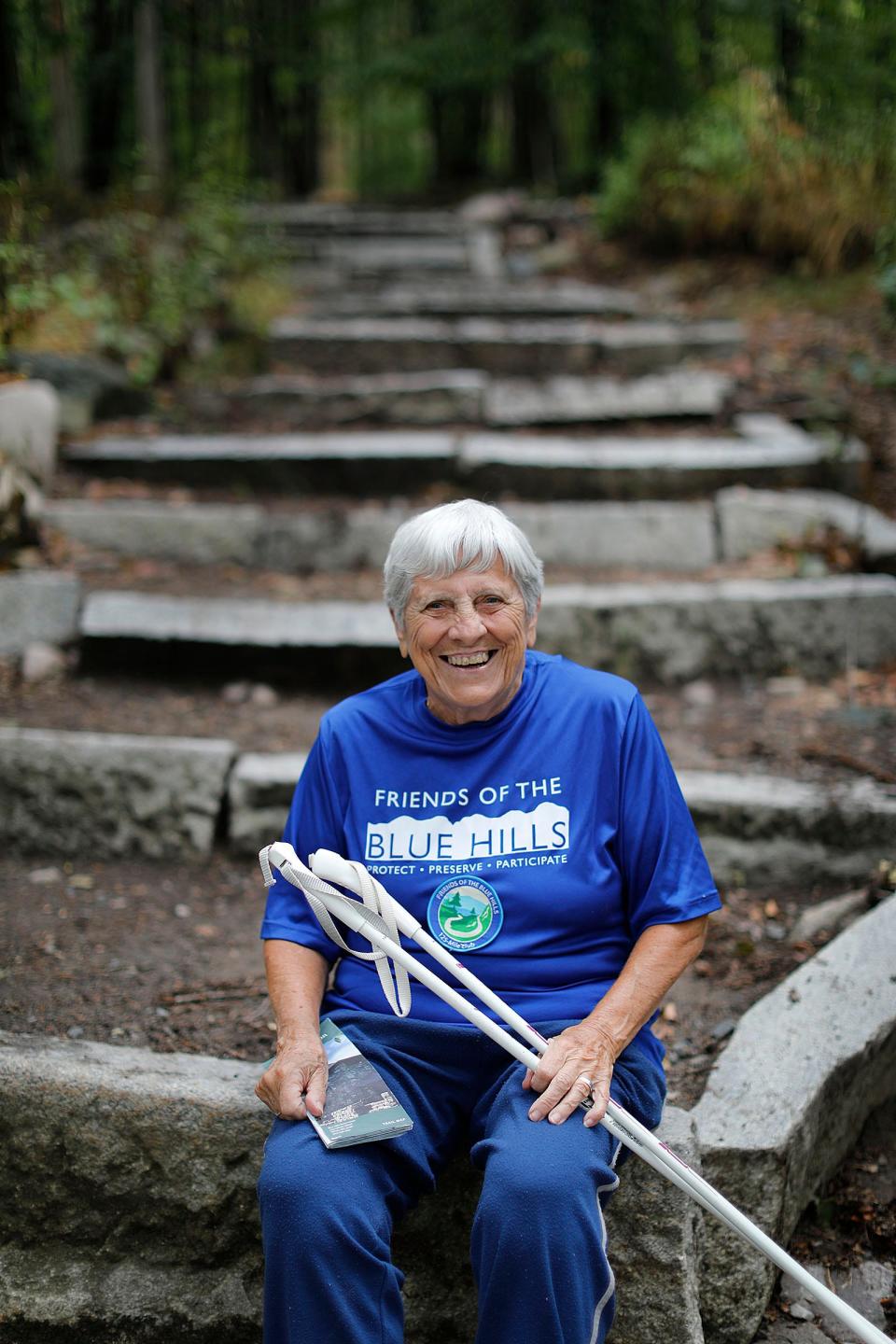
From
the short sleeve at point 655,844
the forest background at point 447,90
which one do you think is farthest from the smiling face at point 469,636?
the forest background at point 447,90

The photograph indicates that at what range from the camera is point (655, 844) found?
2.06 meters

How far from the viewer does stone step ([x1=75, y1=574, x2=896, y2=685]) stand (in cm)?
415

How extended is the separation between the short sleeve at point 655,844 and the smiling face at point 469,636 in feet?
0.87

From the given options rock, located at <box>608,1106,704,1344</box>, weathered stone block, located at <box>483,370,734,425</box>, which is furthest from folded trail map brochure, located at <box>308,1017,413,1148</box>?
weathered stone block, located at <box>483,370,734,425</box>

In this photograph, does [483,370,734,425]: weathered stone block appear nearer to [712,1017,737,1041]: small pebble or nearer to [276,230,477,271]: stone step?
[276,230,477,271]: stone step

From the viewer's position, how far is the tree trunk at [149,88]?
8.28m

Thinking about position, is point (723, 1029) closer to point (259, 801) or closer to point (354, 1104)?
point (354, 1104)

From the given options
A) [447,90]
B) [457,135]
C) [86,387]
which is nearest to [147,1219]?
[86,387]

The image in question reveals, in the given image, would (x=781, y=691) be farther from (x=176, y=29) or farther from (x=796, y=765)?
(x=176, y=29)

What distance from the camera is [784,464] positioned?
5102 millimetres

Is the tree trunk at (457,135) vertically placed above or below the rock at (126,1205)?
above

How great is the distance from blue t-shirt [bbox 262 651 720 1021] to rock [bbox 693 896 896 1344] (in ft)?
1.51

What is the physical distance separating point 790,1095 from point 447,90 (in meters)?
13.8

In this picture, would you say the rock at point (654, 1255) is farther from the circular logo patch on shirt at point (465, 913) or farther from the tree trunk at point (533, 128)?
the tree trunk at point (533, 128)
